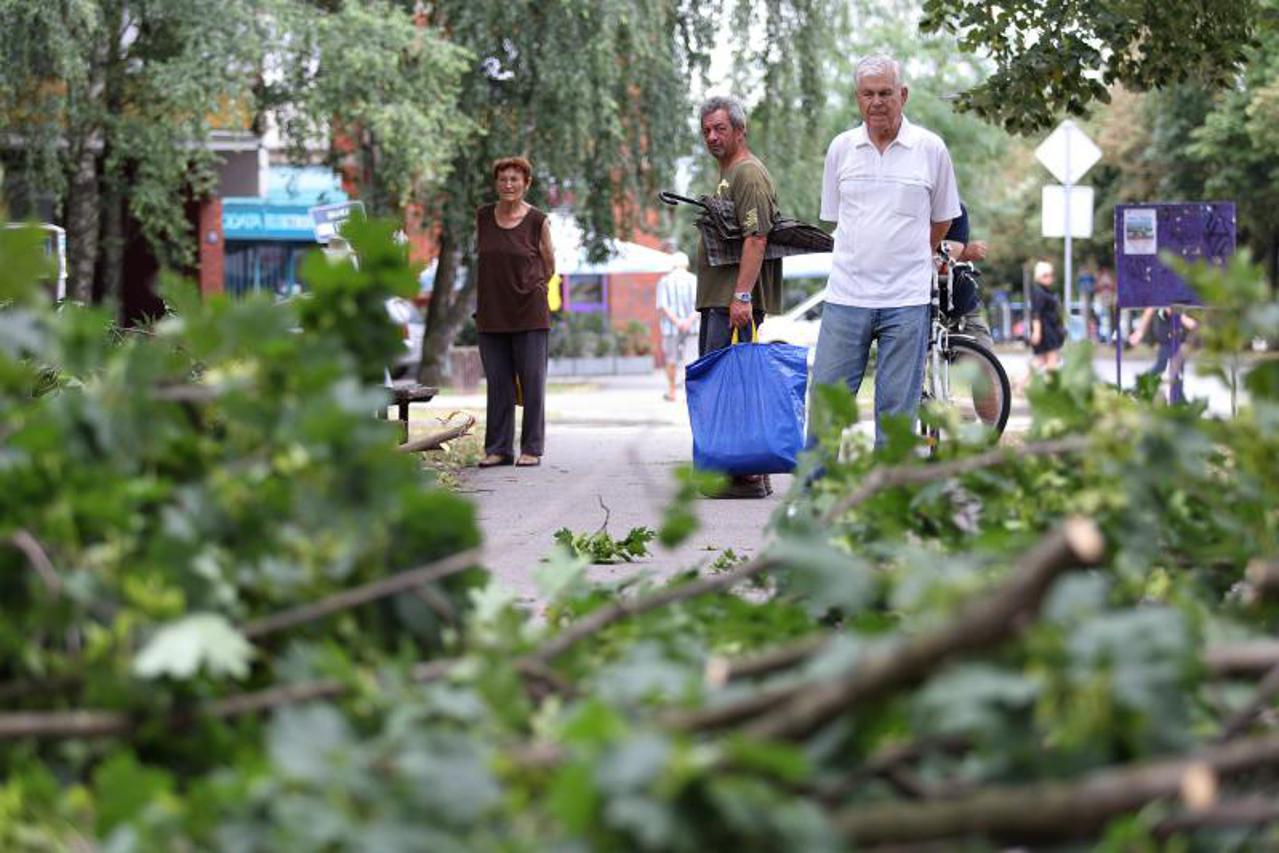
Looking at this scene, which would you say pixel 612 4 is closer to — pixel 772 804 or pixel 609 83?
pixel 609 83

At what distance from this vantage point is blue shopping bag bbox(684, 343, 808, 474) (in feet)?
31.0

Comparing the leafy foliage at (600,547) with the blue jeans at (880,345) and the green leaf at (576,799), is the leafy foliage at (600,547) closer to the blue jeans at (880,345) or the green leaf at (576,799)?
the blue jeans at (880,345)

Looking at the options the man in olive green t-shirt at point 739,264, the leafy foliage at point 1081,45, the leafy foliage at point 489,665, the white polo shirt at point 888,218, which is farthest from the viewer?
the leafy foliage at point 1081,45

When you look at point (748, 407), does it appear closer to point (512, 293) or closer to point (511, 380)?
point (512, 293)

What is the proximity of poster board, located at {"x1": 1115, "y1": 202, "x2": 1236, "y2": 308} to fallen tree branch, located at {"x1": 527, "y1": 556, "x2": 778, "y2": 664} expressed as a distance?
15.0 metres

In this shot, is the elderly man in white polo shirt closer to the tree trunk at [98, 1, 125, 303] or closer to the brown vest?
the brown vest

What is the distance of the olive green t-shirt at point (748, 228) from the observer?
Result: 32.6 ft

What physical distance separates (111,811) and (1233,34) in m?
10.2

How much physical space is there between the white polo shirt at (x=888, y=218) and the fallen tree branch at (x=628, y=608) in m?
5.20

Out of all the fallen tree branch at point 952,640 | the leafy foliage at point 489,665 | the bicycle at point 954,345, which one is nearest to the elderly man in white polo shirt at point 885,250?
the bicycle at point 954,345

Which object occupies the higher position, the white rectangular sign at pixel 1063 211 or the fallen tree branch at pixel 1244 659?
the white rectangular sign at pixel 1063 211

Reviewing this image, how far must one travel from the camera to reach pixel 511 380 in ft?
41.4

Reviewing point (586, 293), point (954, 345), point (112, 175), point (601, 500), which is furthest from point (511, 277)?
point (586, 293)

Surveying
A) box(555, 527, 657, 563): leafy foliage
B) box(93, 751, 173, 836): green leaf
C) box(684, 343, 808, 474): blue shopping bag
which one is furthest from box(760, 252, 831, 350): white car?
box(93, 751, 173, 836): green leaf
